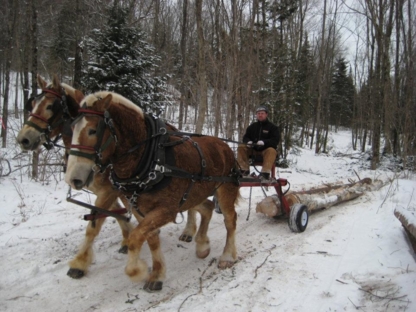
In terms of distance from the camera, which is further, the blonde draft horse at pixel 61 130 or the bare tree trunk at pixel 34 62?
the bare tree trunk at pixel 34 62

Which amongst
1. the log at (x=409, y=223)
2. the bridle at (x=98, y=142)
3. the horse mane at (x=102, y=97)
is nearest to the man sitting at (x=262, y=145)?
the log at (x=409, y=223)

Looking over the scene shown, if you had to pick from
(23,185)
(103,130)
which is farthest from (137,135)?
(23,185)

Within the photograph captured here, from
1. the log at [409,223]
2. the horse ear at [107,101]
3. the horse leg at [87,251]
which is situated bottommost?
the horse leg at [87,251]

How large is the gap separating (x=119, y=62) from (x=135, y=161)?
7.02 meters

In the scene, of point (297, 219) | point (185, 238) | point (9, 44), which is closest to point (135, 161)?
point (185, 238)

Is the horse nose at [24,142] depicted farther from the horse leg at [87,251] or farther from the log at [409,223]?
the log at [409,223]

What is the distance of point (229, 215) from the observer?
4254mm

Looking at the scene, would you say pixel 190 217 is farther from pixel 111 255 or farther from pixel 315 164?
pixel 315 164

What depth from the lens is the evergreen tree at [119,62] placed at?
9.02 m

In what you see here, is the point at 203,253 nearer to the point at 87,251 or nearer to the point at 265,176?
the point at 87,251

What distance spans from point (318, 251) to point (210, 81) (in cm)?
1036

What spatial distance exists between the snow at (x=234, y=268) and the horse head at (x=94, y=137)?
1377 mm

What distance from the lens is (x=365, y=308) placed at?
2771mm

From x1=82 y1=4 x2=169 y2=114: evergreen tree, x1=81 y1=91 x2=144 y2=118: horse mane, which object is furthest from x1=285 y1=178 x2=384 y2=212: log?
x1=82 y1=4 x2=169 y2=114: evergreen tree
